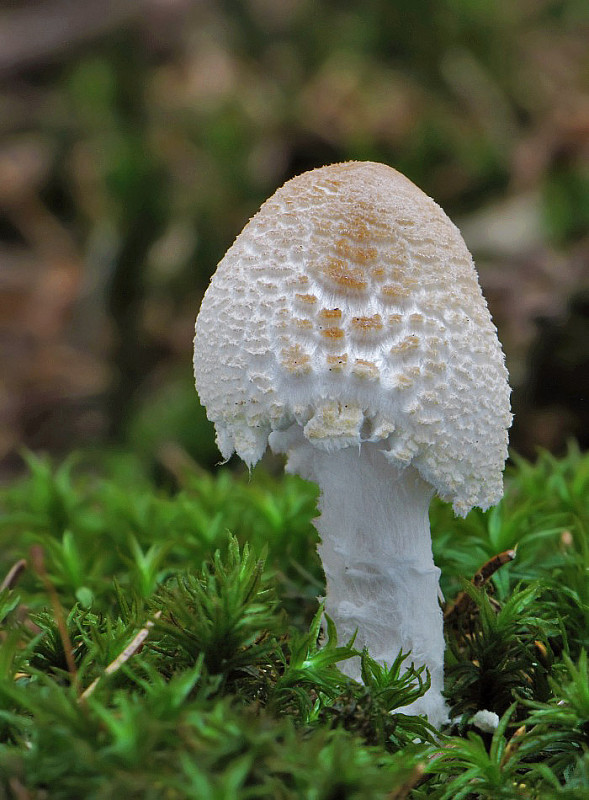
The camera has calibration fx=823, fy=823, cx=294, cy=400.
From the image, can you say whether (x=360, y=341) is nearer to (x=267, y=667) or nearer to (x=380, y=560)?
(x=380, y=560)

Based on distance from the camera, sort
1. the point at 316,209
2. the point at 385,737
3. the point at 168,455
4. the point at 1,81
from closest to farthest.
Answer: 1. the point at 385,737
2. the point at 316,209
3. the point at 168,455
4. the point at 1,81

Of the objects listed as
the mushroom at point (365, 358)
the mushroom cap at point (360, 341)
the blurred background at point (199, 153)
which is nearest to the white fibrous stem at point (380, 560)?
the mushroom at point (365, 358)

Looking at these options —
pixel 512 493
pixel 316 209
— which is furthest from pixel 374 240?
pixel 512 493

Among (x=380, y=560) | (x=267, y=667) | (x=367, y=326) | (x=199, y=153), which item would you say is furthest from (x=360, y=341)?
(x=199, y=153)

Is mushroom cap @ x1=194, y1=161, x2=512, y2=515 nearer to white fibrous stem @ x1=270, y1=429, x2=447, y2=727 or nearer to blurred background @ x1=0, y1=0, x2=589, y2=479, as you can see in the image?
white fibrous stem @ x1=270, y1=429, x2=447, y2=727

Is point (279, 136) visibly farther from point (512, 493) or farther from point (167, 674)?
point (167, 674)

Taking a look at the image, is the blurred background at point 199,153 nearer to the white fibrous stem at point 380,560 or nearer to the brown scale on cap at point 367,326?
the white fibrous stem at point 380,560
